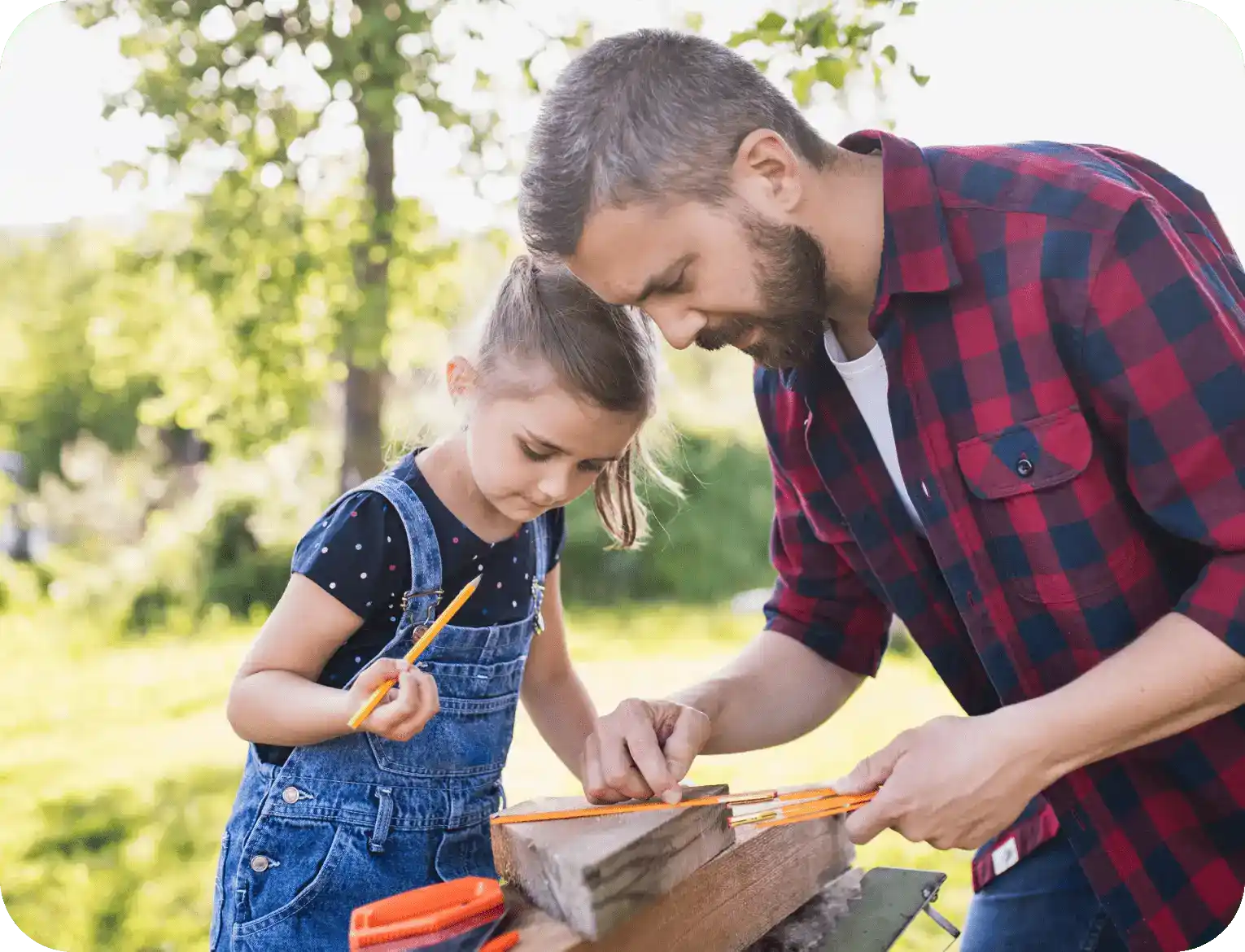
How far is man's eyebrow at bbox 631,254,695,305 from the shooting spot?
177cm

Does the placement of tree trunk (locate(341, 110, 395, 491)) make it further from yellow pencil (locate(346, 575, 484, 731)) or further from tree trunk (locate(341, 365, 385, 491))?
yellow pencil (locate(346, 575, 484, 731))

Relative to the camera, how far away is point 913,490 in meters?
1.92

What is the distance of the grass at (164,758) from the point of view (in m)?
4.41

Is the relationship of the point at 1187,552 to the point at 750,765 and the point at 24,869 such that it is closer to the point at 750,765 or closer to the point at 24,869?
the point at 750,765

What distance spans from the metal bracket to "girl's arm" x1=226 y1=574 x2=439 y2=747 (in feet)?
2.58

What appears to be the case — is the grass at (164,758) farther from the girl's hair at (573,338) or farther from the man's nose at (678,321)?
the man's nose at (678,321)

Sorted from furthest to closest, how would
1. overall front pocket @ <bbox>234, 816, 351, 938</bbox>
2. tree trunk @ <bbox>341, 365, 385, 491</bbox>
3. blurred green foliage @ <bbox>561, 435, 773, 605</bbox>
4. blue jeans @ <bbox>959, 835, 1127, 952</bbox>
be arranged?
1. blurred green foliage @ <bbox>561, 435, 773, 605</bbox>
2. tree trunk @ <bbox>341, 365, 385, 491</bbox>
3. blue jeans @ <bbox>959, 835, 1127, 952</bbox>
4. overall front pocket @ <bbox>234, 816, 351, 938</bbox>

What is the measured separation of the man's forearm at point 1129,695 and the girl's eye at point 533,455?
848 mm

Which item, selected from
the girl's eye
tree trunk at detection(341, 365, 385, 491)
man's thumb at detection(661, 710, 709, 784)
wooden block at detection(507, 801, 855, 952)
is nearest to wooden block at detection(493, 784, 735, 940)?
wooden block at detection(507, 801, 855, 952)

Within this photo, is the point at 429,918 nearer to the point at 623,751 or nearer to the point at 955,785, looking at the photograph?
the point at 623,751

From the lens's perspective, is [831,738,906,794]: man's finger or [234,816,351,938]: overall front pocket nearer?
[831,738,906,794]: man's finger

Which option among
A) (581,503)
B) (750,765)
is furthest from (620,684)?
(581,503)

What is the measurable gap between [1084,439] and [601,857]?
957 millimetres

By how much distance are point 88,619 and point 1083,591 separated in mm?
9748
